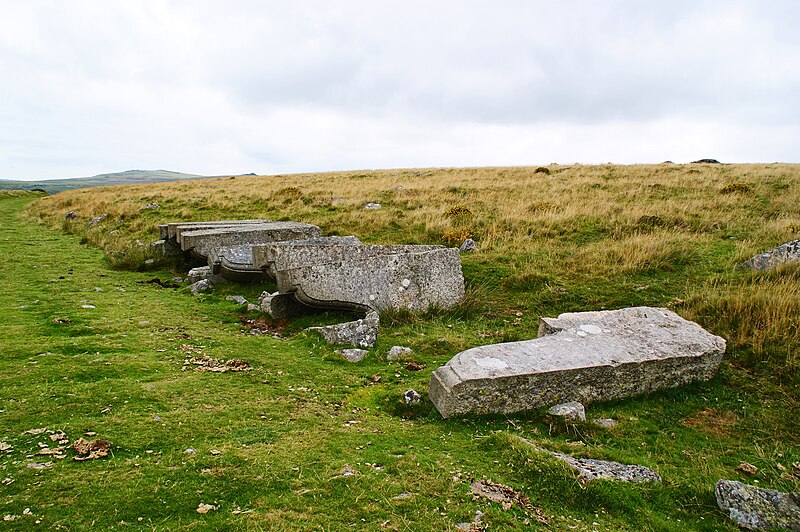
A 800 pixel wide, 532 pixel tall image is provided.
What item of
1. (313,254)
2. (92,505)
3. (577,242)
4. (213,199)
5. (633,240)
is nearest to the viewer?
(92,505)

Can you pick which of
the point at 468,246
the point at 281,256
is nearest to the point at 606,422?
the point at 281,256

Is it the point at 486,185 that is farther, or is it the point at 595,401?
the point at 486,185

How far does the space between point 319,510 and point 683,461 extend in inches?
113

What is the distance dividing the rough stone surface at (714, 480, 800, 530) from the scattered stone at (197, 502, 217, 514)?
3.29 metres

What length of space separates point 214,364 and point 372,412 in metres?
2.10

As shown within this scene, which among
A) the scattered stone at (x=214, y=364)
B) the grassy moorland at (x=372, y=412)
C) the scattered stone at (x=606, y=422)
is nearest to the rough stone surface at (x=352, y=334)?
the grassy moorland at (x=372, y=412)

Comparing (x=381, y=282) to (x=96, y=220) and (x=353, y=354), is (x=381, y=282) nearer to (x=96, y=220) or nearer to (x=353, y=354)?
(x=353, y=354)

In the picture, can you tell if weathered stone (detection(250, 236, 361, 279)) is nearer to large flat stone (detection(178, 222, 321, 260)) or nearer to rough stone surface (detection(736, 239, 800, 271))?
large flat stone (detection(178, 222, 321, 260))

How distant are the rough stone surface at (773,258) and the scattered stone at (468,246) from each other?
191 inches

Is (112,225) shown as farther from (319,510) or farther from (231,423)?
(319,510)

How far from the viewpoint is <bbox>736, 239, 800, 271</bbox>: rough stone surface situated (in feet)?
24.5

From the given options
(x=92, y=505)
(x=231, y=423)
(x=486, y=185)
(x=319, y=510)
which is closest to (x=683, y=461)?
(x=319, y=510)

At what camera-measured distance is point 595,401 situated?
4668 mm

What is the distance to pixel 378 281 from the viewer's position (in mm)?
7230
